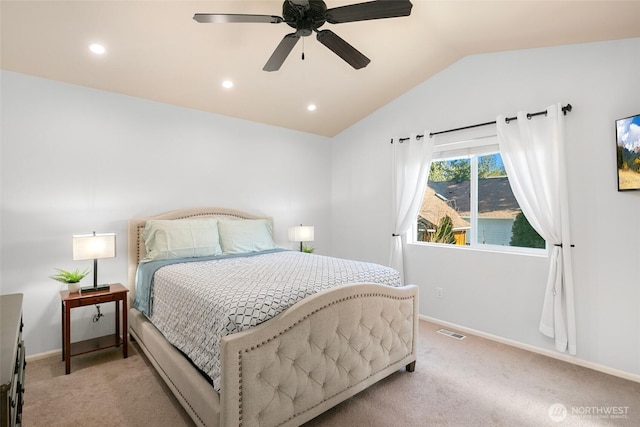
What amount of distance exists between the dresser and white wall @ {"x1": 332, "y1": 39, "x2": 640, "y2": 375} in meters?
3.55

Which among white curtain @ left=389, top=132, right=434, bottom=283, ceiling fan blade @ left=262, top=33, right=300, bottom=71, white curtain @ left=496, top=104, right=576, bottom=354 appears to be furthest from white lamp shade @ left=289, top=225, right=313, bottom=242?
white curtain @ left=496, top=104, right=576, bottom=354

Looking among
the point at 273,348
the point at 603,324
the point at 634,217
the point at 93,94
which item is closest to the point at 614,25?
the point at 634,217

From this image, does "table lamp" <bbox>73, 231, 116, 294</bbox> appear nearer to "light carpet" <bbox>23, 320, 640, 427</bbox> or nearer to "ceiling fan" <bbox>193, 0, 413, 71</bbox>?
"light carpet" <bbox>23, 320, 640, 427</bbox>

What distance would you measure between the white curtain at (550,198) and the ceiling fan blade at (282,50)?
2.22 meters

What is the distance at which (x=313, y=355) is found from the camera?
1829 millimetres

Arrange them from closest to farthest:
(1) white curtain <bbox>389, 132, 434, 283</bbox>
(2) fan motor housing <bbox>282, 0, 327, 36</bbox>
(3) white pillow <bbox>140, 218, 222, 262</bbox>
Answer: (2) fan motor housing <bbox>282, 0, 327, 36</bbox>, (3) white pillow <bbox>140, 218, 222, 262</bbox>, (1) white curtain <bbox>389, 132, 434, 283</bbox>

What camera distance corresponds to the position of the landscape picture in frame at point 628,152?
7.62 ft

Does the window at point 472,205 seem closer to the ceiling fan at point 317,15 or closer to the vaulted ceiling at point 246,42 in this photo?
the vaulted ceiling at point 246,42

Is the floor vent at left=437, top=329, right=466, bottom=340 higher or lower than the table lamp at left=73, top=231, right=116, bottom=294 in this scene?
lower

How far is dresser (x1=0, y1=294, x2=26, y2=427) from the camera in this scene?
87cm

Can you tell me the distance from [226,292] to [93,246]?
1.56m

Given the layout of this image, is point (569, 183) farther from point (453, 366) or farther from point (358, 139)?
point (358, 139)

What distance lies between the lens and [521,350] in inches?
117

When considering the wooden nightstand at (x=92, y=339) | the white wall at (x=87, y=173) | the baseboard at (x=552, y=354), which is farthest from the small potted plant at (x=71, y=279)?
the baseboard at (x=552, y=354)
